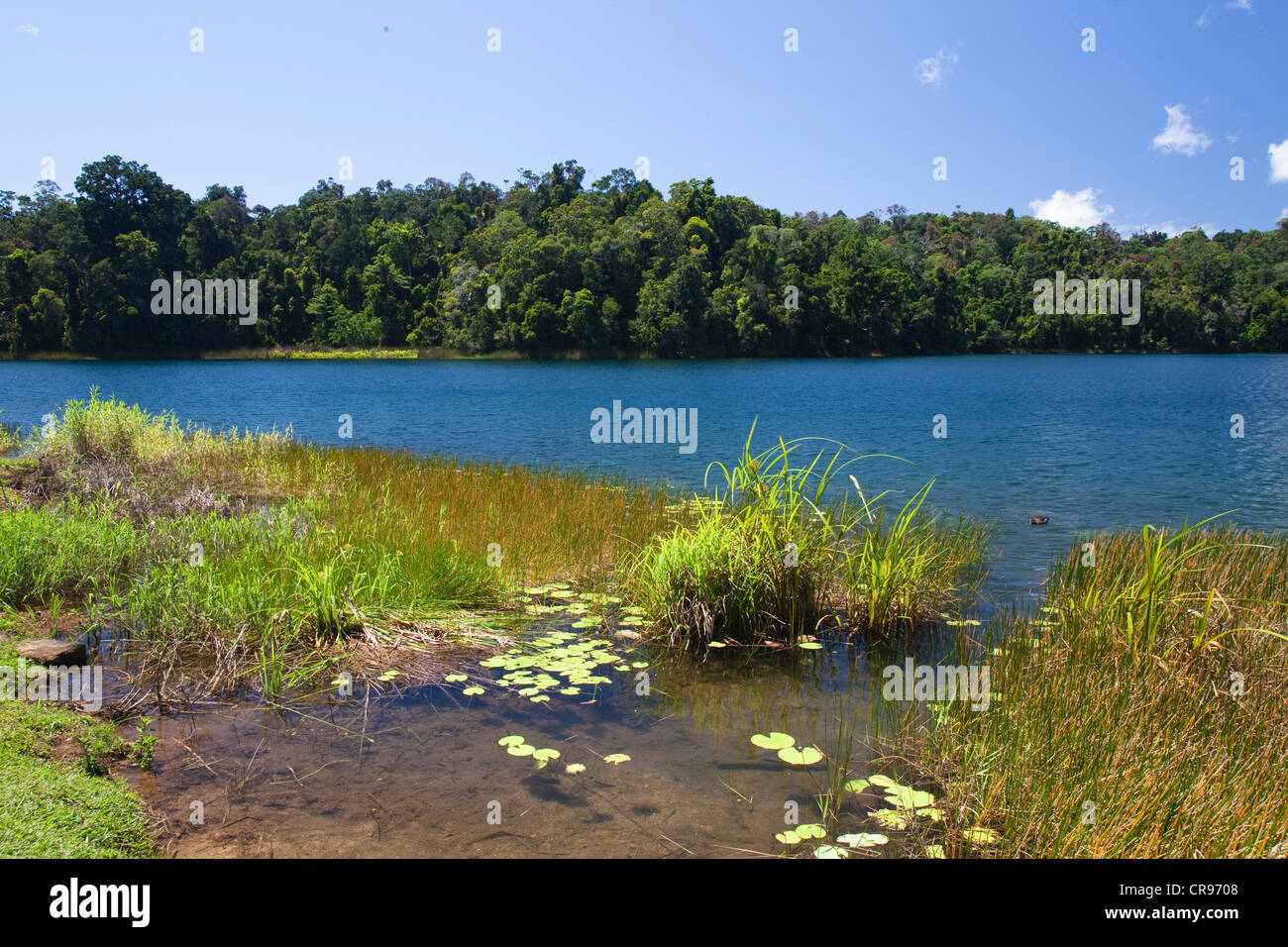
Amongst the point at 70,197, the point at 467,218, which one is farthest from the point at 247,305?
the point at 467,218

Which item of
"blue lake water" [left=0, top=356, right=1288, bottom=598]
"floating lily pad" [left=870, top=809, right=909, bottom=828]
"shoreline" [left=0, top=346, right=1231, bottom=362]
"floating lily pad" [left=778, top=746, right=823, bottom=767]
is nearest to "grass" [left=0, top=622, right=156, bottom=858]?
"floating lily pad" [left=778, top=746, right=823, bottom=767]

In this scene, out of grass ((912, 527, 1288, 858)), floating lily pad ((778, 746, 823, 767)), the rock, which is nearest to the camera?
grass ((912, 527, 1288, 858))

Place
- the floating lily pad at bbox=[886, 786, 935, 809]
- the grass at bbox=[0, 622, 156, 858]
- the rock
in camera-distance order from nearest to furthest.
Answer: the grass at bbox=[0, 622, 156, 858], the floating lily pad at bbox=[886, 786, 935, 809], the rock

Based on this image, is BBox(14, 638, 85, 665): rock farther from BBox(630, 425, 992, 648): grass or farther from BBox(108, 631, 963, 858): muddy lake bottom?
BBox(630, 425, 992, 648): grass

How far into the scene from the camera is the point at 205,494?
10.1 metres

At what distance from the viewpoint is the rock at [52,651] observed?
17.5 ft

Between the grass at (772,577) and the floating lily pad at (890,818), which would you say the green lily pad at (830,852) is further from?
the grass at (772,577)

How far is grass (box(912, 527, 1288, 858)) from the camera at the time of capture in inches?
144

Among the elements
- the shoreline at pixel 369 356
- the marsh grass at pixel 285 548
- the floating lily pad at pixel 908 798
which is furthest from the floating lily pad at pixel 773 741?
the shoreline at pixel 369 356

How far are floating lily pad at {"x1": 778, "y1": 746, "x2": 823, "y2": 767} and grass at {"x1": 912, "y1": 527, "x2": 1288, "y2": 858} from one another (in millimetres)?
662

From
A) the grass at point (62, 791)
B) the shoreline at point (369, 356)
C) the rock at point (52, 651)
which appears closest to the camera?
the grass at point (62, 791)

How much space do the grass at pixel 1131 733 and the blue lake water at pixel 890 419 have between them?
319 cm

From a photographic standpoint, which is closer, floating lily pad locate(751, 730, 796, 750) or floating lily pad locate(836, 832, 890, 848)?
floating lily pad locate(836, 832, 890, 848)
